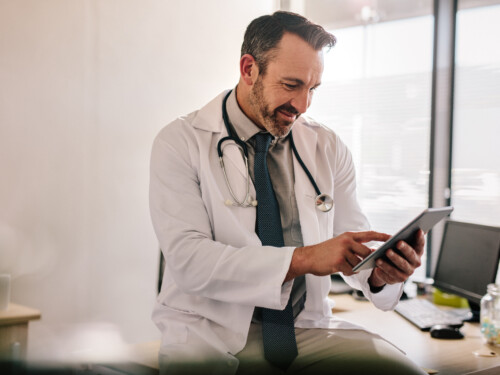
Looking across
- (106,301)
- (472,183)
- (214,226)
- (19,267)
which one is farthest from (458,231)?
(19,267)

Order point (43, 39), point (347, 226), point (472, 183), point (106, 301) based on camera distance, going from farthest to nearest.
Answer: point (472, 183)
point (106, 301)
point (43, 39)
point (347, 226)

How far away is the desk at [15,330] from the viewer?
75.0 inches

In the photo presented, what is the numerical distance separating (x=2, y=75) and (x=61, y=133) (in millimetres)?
345

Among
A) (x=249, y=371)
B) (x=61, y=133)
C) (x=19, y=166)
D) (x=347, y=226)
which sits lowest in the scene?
(x=249, y=371)

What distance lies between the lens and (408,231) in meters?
1.10

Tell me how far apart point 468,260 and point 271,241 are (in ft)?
3.85

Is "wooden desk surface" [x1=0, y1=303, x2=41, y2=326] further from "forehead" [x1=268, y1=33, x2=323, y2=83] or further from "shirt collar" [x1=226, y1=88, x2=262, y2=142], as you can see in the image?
"forehead" [x1=268, y1=33, x2=323, y2=83]

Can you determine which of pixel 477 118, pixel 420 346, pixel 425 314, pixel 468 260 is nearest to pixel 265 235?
pixel 420 346

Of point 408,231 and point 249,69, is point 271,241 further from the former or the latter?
point 249,69

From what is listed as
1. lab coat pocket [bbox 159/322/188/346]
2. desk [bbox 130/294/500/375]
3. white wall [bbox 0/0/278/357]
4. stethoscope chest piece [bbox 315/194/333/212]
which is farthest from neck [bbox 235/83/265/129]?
white wall [bbox 0/0/278/357]

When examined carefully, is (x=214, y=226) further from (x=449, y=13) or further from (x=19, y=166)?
(x=449, y=13)

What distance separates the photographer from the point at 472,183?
9.55ft

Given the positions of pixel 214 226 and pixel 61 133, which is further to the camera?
pixel 61 133

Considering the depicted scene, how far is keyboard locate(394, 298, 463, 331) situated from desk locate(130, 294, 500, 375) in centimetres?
2
